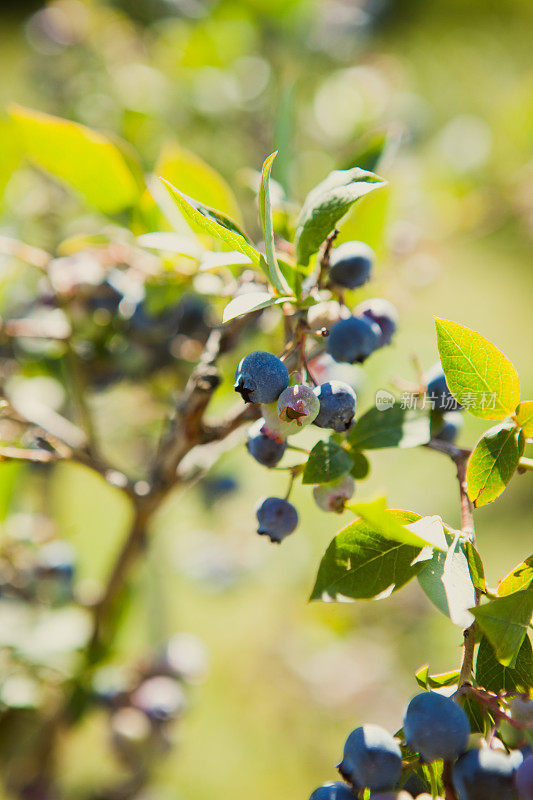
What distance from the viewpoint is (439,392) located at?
1.66ft

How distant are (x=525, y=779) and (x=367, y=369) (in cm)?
71

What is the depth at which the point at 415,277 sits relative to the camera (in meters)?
1.07

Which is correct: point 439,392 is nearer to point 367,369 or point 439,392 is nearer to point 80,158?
point 80,158

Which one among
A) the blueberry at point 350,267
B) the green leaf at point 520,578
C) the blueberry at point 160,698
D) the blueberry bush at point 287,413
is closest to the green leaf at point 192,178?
the blueberry bush at point 287,413

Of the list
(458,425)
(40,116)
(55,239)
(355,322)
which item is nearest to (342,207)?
(355,322)

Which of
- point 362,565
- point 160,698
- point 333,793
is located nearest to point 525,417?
point 362,565

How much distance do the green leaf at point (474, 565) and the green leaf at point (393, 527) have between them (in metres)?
0.02

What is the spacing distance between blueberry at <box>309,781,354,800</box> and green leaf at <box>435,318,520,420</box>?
245 millimetres

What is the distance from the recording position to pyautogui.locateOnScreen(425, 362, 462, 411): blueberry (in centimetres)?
50

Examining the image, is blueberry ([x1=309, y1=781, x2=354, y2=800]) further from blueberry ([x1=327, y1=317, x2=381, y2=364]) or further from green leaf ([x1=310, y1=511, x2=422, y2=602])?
blueberry ([x1=327, y1=317, x2=381, y2=364])

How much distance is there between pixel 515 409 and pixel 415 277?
2.16 ft

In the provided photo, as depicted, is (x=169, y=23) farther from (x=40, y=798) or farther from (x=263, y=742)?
(x=263, y=742)

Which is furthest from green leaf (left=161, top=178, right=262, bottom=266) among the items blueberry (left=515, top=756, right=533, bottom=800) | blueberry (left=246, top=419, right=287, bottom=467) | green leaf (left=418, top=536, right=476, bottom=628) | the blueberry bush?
blueberry (left=515, top=756, right=533, bottom=800)

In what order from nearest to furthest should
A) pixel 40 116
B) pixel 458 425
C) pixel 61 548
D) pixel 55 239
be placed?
pixel 458 425 < pixel 40 116 < pixel 61 548 < pixel 55 239
